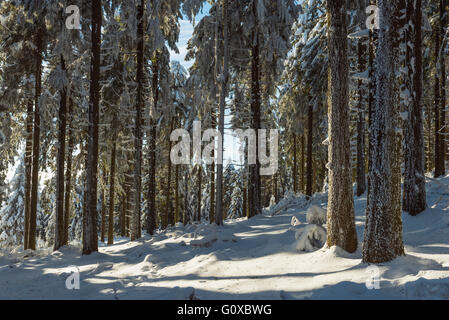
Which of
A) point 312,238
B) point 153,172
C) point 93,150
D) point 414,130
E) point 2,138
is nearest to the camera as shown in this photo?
point 312,238

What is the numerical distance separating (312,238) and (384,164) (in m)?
2.81

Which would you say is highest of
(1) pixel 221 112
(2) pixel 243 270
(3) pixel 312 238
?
(1) pixel 221 112

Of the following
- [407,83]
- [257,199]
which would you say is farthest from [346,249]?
[257,199]

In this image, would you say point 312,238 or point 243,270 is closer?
point 243,270

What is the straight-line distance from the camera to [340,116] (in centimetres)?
711

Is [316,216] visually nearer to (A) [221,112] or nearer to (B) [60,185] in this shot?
(A) [221,112]

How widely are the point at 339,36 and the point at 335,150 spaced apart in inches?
99.7

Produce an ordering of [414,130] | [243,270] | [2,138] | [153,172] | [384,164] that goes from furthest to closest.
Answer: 1. [153,172]
2. [2,138]
3. [414,130]
4. [243,270]
5. [384,164]

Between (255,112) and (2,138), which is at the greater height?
(255,112)

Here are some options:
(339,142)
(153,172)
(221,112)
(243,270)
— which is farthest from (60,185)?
(339,142)

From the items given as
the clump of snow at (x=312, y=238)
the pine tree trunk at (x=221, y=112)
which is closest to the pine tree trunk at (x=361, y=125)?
the pine tree trunk at (x=221, y=112)

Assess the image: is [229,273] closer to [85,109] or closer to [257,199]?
[257,199]

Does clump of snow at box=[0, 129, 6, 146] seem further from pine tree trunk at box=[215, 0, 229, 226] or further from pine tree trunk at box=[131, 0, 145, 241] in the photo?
pine tree trunk at box=[215, 0, 229, 226]

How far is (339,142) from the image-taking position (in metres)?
7.10
